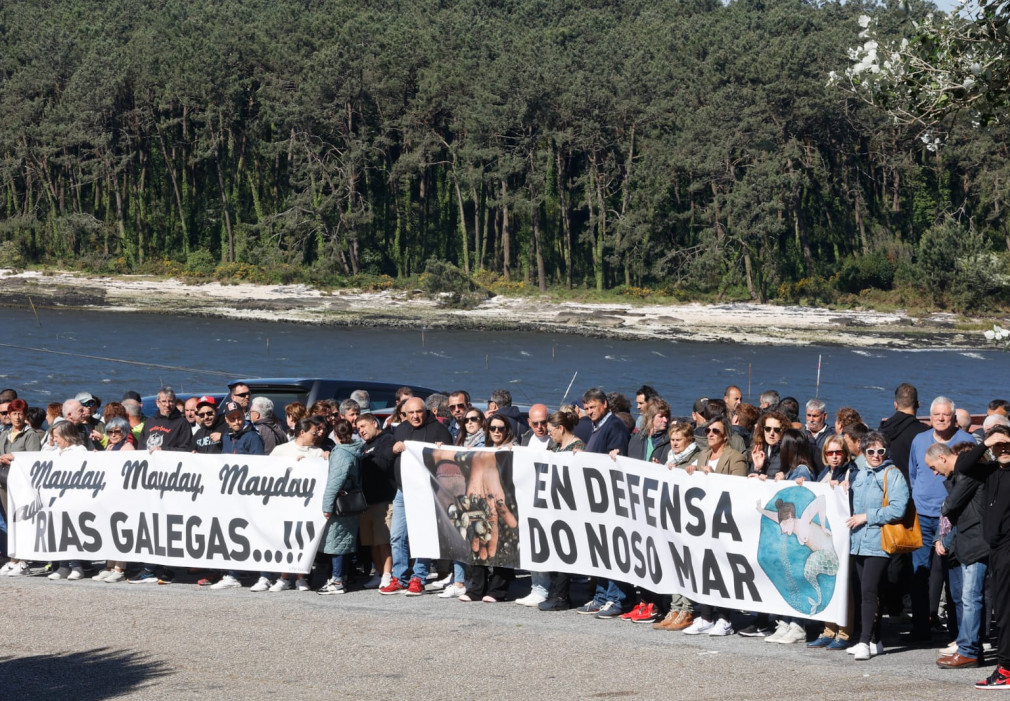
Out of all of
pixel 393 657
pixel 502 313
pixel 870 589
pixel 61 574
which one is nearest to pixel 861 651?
pixel 870 589

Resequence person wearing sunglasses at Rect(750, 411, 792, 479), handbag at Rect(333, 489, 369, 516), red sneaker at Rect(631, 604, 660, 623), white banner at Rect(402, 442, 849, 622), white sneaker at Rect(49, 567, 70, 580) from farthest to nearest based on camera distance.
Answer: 1. white sneaker at Rect(49, 567, 70, 580)
2. handbag at Rect(333, 489, 369, 516)
3. red sneaker at Rect(631, 604, 660, 623)
4. person wearing sunglasses at Rect(750, 411, 792, 479)
5. white banner at Rect(402, 442, 849, 622)

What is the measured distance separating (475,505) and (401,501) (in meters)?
0.74

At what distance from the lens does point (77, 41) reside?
101 metres

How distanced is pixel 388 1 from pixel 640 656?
128 metres

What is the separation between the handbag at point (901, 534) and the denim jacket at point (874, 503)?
0.03 m

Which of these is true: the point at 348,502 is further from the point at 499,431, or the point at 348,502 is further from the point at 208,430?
the point at 208,430

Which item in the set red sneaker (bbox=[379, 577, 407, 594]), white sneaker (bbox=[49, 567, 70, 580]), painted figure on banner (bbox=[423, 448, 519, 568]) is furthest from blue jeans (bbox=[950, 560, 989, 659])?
white sneaker (bbox=[49, 567, 70, 580])

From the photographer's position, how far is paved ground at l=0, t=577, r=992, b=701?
8.52m

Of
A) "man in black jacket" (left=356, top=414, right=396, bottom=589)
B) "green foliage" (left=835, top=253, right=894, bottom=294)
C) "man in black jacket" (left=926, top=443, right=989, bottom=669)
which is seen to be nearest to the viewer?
"man in black jacket" (left=926, top=443, right=989, bottom=669)

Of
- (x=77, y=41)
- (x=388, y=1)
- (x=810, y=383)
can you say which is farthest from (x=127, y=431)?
(x=388, y=1)

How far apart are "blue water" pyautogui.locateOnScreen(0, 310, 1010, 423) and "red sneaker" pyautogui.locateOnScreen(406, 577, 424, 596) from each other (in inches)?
1294

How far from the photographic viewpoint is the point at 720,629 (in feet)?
32.9

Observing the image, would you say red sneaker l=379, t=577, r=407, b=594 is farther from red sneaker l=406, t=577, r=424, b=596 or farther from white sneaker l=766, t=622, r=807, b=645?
white sneaker l=766, t=622, r=807, b=645

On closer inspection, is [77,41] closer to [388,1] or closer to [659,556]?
[388,1]
